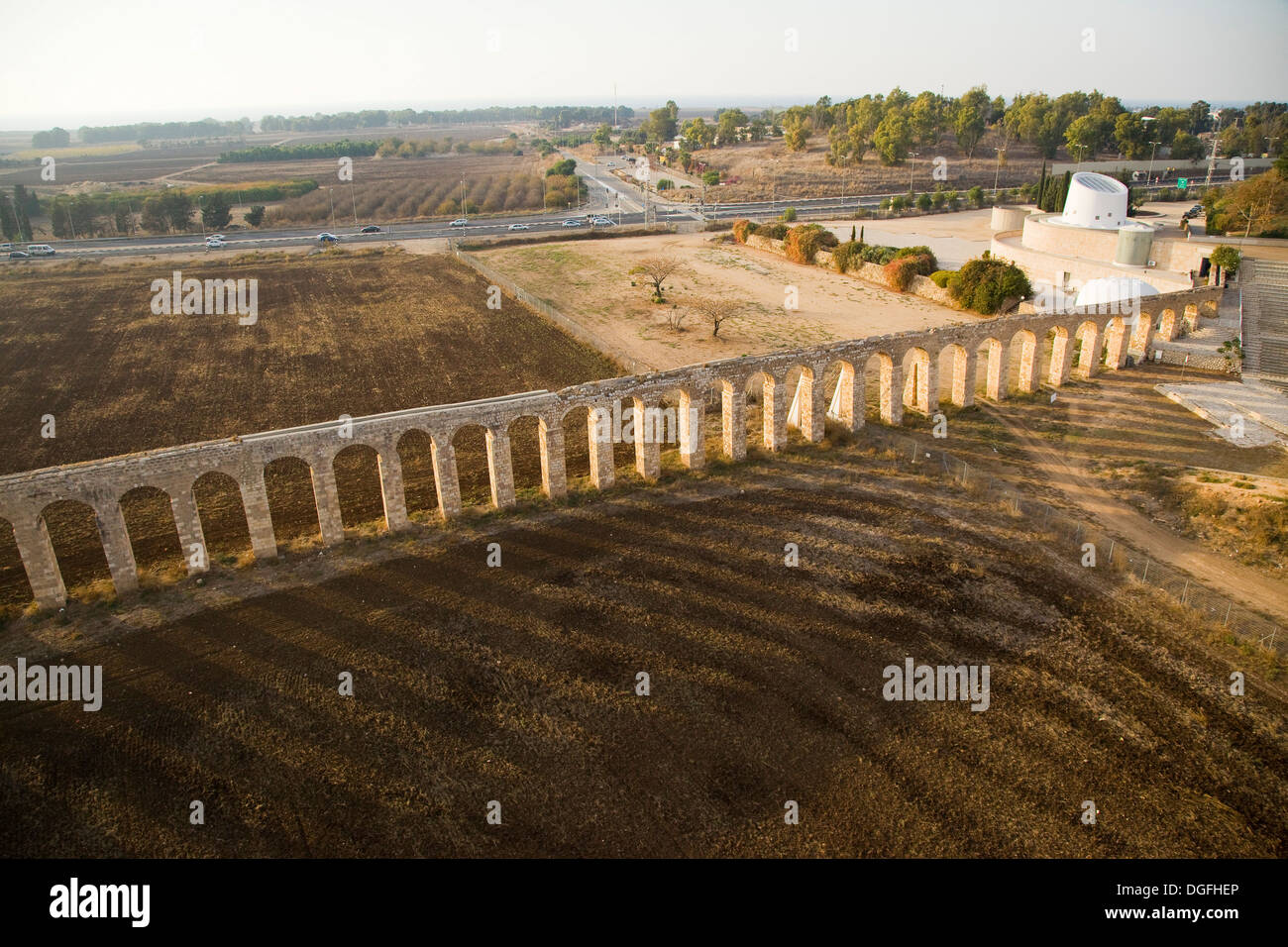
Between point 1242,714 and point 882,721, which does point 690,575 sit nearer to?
point 882,721

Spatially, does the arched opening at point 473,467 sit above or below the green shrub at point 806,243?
below

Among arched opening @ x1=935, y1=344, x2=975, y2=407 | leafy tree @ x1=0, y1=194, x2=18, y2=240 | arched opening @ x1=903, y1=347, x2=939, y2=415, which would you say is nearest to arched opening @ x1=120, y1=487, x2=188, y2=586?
arched opening @ x1=903, y1=347, x2=939, y2=415

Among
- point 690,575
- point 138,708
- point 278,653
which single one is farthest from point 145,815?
point 690,575

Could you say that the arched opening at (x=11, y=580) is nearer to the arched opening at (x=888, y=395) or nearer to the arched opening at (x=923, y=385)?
the arched opening at (x=888, y=395)

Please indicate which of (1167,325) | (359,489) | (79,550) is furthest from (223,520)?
(1167,325)

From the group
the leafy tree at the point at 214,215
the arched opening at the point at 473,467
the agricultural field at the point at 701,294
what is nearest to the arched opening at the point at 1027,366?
the agricultural field at the point at 701,294
